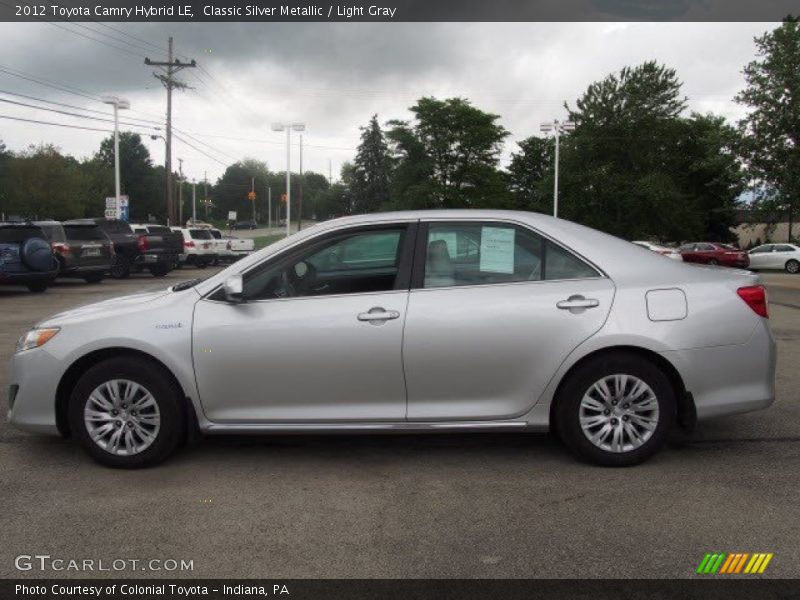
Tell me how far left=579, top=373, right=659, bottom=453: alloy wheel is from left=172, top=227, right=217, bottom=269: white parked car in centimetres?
2653

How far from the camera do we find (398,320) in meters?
4.32

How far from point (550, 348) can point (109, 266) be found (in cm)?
1737

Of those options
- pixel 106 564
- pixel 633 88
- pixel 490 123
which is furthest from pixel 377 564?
pixel 490 123

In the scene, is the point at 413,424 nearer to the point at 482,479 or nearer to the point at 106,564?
the point at 482,479

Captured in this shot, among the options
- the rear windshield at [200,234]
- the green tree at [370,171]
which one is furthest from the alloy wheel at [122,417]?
the green tree at [370,171]

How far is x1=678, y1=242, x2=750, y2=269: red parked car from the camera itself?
108 ft

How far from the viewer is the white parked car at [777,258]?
106ft

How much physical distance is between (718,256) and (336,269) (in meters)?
32.7

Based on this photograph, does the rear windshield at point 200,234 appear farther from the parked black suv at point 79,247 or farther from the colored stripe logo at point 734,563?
the colored stripe logo at point 734,563

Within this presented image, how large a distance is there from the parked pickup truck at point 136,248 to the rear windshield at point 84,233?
2875 millimetres

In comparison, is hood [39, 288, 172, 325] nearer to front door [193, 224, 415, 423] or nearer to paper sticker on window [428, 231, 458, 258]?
front door [193, 224, 415, 423]

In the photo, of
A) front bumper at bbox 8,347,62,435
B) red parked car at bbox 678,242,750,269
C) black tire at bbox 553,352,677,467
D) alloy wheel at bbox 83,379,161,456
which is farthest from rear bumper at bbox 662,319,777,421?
red parked car at bbox 678,242,750,269

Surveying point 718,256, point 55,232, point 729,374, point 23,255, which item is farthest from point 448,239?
point 718,256
